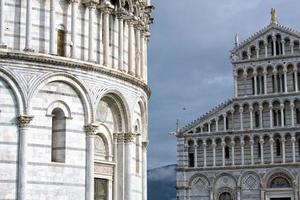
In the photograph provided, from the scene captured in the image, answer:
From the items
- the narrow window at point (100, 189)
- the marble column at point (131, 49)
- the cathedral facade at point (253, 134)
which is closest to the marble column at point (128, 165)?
the narrow window at point (100, 189)

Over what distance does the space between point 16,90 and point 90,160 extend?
331 cm

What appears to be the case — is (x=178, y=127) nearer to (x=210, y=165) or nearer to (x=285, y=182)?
(x=210, y=165)

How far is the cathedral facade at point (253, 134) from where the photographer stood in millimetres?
51188

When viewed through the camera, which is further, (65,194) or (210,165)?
(210,165)

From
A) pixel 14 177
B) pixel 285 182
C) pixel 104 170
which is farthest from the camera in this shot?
pixel 285 182

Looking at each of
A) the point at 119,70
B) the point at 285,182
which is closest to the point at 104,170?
the point at 119,70

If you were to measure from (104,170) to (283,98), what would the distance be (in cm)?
3093

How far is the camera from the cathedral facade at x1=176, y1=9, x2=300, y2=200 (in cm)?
5119

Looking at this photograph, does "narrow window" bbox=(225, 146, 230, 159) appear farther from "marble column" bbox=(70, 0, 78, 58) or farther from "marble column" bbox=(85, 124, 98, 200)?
"marble column" bbox=(70, 0, 78, 58)

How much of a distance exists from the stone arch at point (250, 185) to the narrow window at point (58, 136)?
104 ft

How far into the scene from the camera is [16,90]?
20.9m

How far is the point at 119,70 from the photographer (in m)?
23.8

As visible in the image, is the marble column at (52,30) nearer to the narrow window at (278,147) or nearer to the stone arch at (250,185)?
the stone arch at (250,185)

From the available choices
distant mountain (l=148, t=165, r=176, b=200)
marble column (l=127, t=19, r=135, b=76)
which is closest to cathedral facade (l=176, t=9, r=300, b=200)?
marble column (l=127, t=19, r=135, b=76)
